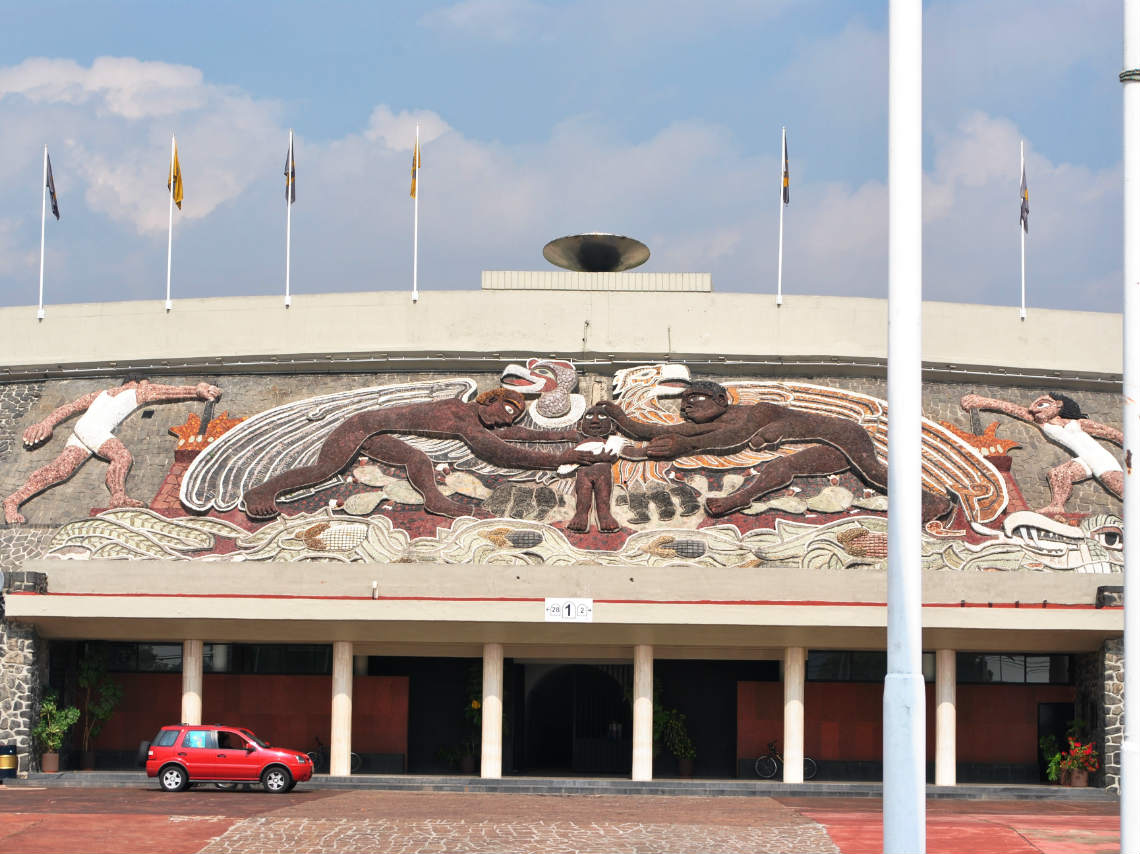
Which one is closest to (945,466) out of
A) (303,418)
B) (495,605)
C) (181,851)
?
(495,605)

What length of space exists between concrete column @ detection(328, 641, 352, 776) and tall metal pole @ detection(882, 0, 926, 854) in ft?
65.0

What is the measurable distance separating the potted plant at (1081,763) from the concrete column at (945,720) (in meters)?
2.14

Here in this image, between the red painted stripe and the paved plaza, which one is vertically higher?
the red painted stripe

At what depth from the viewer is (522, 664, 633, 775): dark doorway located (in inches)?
1150

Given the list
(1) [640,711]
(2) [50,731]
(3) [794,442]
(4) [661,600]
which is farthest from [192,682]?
(3) [794,442]

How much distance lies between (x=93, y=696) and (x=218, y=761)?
19.8 feet

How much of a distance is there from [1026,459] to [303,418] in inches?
648

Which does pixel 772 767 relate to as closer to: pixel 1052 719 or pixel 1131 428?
pixel 1052 719

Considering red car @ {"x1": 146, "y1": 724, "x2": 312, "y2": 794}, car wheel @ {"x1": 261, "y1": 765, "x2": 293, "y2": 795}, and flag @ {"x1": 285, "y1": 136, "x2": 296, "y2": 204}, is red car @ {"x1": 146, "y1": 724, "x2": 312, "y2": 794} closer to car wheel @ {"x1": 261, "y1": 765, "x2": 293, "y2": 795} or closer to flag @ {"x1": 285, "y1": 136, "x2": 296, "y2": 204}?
car wheel @ {"x1": 261, "y1": 765, "x2": 293, "y2": 795}

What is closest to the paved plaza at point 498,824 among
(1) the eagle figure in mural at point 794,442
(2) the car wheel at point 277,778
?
(2) the car wheel at point 277,778

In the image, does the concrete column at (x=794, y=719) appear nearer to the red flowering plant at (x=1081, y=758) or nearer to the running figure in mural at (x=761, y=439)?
the running figure in mural at (x=761, y=439)

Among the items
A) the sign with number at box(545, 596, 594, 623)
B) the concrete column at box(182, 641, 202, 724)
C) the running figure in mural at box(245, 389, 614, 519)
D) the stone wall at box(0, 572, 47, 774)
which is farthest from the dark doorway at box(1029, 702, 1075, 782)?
the stone wall at box(0, 572, 47, 774)

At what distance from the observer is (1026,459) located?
103 feet

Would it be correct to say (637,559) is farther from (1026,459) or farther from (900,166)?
(900,166)
